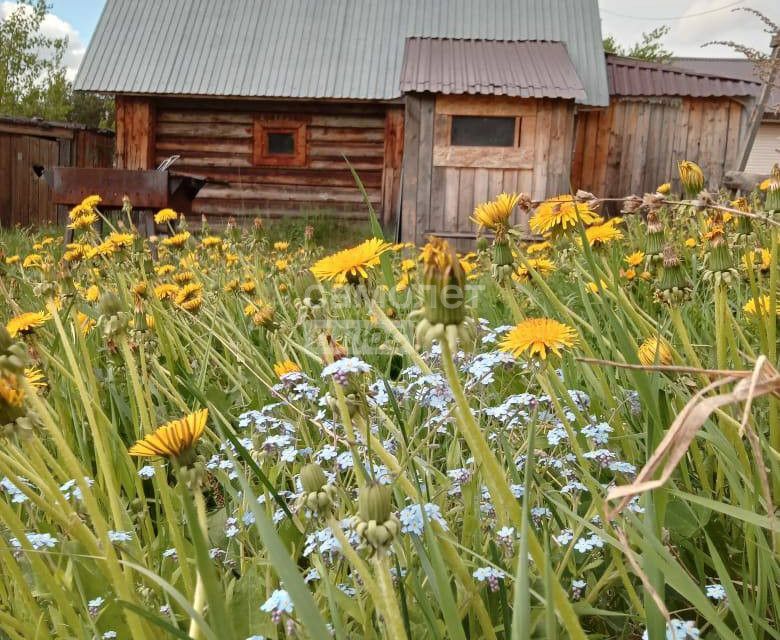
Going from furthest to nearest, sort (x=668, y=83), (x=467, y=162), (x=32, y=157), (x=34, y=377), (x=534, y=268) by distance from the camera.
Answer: (x=32, y=157)
(x=668, y=83)
(x=467, y=162)
(x=534, y=268)
(x=34, y=377)

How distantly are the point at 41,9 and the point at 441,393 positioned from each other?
2719 centimetres

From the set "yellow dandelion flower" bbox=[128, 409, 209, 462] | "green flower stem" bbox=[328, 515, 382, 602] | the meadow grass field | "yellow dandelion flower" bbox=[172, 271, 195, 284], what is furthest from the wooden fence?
"green flower stem" bbox=[328, 515, 382, 602]

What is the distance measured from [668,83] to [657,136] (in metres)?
0.74

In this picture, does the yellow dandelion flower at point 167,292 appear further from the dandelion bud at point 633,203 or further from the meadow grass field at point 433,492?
the dandelion bud at point 633,203

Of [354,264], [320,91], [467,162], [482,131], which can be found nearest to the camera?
[354,264]

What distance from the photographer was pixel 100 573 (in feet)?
3.36

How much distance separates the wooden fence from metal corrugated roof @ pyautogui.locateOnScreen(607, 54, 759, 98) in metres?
9.35

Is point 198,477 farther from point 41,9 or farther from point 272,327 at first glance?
point 41,9

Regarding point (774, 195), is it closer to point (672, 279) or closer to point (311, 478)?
point (672, 279)

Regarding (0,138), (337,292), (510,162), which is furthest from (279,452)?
(0,138)

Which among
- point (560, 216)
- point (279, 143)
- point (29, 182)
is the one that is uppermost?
point (279, 143)

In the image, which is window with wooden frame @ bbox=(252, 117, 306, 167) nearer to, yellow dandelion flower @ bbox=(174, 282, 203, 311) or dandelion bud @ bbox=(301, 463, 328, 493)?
yellow dandelion flower @ bbox=(174, 282, 203, 311)

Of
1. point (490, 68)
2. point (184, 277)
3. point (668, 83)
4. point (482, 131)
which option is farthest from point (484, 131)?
point (184, 277)

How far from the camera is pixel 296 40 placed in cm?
1047
